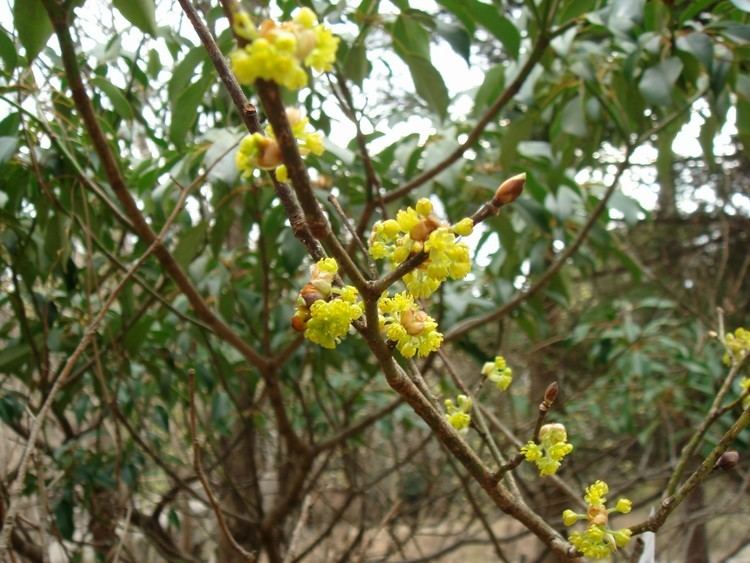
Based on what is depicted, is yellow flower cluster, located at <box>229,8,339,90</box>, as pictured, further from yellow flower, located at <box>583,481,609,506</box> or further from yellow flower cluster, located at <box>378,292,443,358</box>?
yellow flower, located at <box>583,481,609,506</box>

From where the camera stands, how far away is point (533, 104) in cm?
126

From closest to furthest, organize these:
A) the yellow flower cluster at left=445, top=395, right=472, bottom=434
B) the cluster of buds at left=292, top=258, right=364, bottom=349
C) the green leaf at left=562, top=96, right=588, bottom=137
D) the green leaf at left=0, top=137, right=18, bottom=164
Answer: the cluster of buds at left=292, top=258, right=364, bottom=349 < the yellow flower cluster at left=445, top=395, right=472, bottom=434 < the green leaf at left=0, top=137, right=18, bottom=164 < the green leaf at left=562, top=96, right=588, bottom=137

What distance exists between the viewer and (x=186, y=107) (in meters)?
0.89

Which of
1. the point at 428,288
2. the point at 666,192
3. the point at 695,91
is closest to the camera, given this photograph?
the point at 428,288

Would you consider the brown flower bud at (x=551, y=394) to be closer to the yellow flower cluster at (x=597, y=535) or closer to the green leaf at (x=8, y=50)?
the yellow flower cluster at (x=597, y=535)

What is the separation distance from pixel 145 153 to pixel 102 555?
101 cm

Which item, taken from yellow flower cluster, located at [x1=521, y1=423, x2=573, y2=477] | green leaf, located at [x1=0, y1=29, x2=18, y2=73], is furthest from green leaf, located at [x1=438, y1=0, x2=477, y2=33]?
yellow flower cluster, located at [x1=521, y1=423, x2=573, y2=477]

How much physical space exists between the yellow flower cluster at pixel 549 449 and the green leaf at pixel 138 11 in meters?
0.53

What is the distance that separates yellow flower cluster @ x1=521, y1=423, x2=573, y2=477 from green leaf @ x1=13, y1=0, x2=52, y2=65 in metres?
0.63

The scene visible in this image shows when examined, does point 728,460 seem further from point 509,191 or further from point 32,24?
point 32,24

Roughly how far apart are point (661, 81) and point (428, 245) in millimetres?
810

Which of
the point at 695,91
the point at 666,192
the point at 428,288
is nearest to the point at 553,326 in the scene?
the point at 666,192

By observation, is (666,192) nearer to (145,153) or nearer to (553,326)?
(553,326)

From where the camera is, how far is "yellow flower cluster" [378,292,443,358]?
0.37 m
